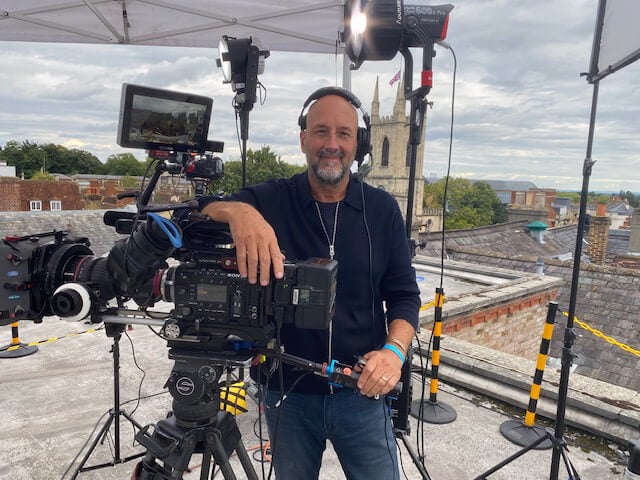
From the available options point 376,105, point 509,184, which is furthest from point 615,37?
point 509,184

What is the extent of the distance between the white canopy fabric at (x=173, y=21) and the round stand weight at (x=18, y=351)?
11.3 ft

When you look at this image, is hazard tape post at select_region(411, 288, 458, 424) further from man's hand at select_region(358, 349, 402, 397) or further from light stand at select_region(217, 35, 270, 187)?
man's hand at select_region(358, 349, 402, 397)

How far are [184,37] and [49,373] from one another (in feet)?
13.1

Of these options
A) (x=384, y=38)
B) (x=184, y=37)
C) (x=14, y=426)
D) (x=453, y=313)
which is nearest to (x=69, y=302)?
(x=384, y=38)

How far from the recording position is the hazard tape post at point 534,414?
325cm

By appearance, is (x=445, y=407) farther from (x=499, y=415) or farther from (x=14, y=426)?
(x=14, y=426)

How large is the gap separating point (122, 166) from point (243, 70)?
73343mm

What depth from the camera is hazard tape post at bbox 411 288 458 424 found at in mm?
3518

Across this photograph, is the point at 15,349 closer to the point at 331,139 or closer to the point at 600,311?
the point at 331,139

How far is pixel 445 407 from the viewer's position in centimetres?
369

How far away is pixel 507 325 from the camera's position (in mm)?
7188

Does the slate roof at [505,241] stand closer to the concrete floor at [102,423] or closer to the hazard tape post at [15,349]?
the concrete floor at [102,423]

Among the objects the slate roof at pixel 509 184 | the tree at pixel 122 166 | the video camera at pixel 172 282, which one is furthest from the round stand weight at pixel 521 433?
the slate roof at pixel 509 184

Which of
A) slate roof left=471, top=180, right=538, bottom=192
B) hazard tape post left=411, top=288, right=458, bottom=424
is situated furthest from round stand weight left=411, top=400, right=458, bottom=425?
slate roof left=471, top=180, right=538, bottom=192
